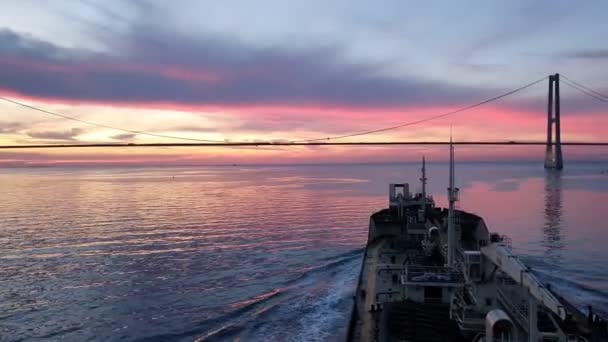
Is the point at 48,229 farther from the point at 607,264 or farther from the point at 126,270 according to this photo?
the point at 607,264

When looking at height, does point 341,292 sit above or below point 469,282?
below

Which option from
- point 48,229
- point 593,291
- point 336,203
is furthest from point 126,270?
point 336,203

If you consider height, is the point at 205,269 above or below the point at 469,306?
below

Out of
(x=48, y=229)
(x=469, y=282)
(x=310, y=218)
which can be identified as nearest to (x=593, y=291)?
(x=469, y=282)

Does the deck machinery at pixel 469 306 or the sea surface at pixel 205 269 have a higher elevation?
the deck machinery at pixel 469 306

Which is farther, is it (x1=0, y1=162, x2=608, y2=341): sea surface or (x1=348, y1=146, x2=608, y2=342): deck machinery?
(x1=0, y1=162, x2=608, y2=341): sea surface

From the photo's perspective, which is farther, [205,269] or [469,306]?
[205,269]

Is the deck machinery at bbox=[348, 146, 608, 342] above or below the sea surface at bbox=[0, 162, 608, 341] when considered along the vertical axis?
above

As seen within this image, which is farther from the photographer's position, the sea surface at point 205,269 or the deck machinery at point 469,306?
the sea surface at point 205,269

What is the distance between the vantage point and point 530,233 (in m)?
41.4

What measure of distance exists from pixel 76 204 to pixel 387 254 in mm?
51480

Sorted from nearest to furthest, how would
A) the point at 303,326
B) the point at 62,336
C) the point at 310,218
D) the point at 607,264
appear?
the point at 62,336
the point at 303,326
the point at 607,264
the point at 310,218

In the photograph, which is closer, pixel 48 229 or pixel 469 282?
pixel 469 282

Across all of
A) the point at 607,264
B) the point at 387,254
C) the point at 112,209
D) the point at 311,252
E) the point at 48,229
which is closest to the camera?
the point at 387,254
